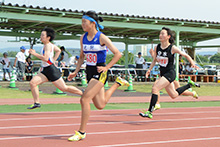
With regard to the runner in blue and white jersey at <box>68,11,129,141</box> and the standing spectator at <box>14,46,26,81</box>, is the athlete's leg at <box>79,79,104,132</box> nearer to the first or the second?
the runner in blue and white jersey at <box>68,11,129,141</box>

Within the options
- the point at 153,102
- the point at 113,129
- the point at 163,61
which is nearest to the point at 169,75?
the point at 163,61

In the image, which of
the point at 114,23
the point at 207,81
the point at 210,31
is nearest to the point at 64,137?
the point at 114,23

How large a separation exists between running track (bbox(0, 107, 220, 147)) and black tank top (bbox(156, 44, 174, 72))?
134cm

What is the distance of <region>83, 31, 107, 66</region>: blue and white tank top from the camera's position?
6719 mm

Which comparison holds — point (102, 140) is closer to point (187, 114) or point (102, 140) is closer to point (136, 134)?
point (136, 134)

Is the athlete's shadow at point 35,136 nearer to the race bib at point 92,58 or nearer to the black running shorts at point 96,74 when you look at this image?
the black running shorts at point 96,74

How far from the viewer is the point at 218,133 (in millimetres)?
7680

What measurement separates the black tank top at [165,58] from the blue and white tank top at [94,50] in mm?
3210

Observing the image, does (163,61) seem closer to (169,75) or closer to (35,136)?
(169,75)

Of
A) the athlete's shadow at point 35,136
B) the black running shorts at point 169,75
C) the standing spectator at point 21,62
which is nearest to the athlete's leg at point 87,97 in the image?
the athlete's shadow at point 35,136

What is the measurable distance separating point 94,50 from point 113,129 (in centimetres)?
200

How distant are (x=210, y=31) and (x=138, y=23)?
20.6 feet

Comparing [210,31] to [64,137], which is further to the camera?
[210,31]

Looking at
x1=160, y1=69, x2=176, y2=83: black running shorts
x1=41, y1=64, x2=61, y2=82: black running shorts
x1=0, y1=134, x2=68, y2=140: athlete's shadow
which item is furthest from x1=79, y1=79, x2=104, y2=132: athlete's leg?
x1=41, y1=64, x2=61, y2=82: black running shorts
